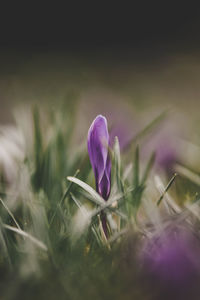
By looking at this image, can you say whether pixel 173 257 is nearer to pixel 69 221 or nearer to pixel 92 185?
pixel 69 221

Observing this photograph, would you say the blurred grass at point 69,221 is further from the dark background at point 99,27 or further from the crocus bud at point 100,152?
the dark background at point 99,27

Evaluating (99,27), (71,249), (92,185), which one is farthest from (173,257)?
(99,27)

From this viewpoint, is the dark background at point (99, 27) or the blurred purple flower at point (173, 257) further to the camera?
the dark background at point (99, 27)

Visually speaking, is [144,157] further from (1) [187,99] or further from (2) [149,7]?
(2) [149,7]

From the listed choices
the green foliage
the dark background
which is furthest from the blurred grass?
the dark background

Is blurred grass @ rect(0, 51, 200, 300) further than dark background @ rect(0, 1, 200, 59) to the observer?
No

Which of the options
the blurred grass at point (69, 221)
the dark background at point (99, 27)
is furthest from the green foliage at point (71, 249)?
the dark background at point (99, 27)

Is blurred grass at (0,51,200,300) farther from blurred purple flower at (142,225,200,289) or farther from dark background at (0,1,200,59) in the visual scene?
dark background at (0,1,200,59)

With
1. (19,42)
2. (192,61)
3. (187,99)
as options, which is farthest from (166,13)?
(187,99)

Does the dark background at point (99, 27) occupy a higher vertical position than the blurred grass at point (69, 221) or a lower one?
higher
